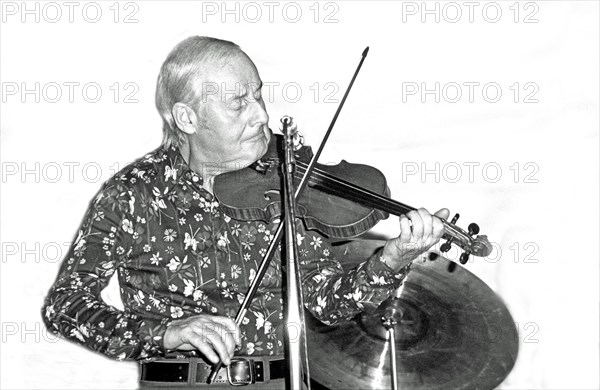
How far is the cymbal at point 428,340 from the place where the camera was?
186 centimetres

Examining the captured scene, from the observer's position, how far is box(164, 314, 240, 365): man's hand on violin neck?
1395 millimetres

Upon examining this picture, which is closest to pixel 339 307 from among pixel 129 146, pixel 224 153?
pixel 224 153

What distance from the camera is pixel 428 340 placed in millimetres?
1927

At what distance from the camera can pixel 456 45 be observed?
2748 mm

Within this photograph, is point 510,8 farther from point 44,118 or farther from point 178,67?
point 44,118

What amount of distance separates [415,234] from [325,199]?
1.01ft

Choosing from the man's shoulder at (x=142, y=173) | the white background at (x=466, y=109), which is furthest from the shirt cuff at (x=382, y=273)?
the white background at (x=466, y=109)

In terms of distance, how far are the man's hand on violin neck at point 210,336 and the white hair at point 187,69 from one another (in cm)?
60

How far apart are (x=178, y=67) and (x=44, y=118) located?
2.17 ft

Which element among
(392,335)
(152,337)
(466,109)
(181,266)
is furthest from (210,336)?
Answer: (466,109)

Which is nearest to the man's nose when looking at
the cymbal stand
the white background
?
the cymbal stand

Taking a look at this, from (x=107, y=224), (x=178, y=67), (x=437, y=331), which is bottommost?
(x=437, y=331)

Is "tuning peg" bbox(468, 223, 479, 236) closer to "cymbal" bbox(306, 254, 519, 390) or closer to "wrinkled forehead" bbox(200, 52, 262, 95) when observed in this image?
"cymbal" bbox(306, 254, 519, 390)

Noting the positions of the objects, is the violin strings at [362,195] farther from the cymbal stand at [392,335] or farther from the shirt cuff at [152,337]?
the shirt cuff at [152,337]
